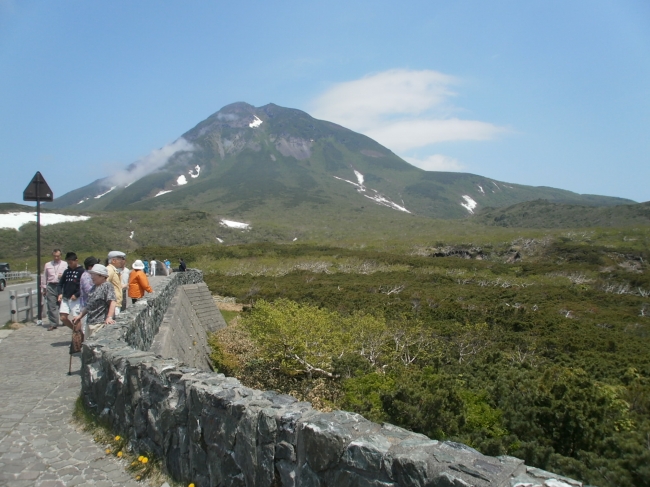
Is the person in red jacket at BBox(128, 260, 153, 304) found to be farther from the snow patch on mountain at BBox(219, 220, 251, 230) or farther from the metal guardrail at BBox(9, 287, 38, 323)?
the snow patch on mountain at BBox(219, 220, 251, 230)

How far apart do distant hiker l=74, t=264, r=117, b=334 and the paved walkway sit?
861 mm

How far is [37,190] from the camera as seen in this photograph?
41.6 feet

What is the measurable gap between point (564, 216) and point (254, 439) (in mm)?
114441

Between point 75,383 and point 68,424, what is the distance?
1750 millimetres

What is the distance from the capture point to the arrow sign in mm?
12602

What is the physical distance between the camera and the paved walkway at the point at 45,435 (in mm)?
4668

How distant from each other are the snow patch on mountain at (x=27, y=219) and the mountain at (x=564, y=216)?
281 feet

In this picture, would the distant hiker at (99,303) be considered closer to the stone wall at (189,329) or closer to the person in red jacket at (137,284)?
the stone wall at (189,329)

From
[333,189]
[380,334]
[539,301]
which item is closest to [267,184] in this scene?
[333,189]

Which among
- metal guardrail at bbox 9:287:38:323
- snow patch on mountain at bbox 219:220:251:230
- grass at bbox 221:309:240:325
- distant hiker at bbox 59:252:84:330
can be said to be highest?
snow patch on mountain at bbox 219:220:251:230

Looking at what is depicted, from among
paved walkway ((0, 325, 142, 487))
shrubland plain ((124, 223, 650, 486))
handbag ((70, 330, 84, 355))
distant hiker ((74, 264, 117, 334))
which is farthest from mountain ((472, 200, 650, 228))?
paved walkway ((0, 325, 142, 487))

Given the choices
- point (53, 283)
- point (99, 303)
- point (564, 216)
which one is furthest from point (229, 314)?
point (564, 216)

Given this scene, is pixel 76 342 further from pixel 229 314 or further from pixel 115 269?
pixel 229 314

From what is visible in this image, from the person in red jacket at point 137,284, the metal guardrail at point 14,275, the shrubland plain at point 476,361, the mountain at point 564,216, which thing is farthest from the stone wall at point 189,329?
the mountain at point 564,216
